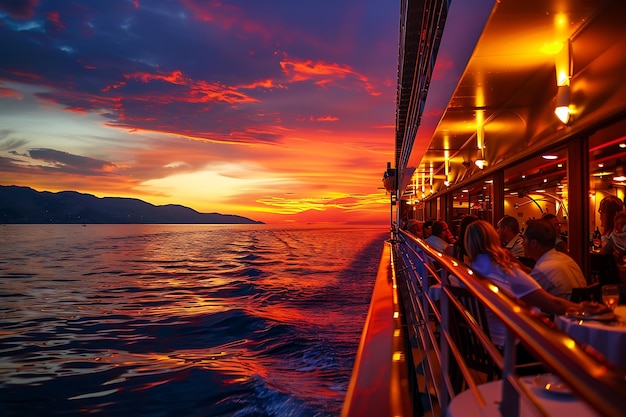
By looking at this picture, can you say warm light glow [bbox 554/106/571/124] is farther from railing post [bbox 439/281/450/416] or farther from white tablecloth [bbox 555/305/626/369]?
railing post [bbox 439/281/450/416]

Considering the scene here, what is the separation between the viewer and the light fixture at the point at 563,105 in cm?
510

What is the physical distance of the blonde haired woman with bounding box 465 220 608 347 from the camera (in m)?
3.20

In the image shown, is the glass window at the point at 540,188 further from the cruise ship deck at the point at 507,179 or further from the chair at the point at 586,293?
the chair at the point at 586,293

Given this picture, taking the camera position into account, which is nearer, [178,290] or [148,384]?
[148,384]

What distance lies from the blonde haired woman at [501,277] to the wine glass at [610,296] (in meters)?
0.30

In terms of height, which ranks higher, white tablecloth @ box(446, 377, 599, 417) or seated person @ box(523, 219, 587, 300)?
seated person @ box(523, 219, 587, 300)

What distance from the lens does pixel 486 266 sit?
348 cm

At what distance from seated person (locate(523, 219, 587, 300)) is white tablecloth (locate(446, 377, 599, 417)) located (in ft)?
6.70

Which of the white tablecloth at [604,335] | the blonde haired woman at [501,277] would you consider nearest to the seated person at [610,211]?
the blonde haired woman at [501,277]

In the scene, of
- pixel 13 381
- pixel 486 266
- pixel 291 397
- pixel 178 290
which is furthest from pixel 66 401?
pixel 178 290

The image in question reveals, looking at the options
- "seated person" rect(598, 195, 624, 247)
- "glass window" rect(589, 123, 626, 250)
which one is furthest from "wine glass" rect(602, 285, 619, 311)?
"seated person" rect(598, 195, 624, 247)

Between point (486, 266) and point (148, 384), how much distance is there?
250 inches

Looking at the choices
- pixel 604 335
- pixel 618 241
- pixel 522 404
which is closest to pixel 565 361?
pixel 522 404

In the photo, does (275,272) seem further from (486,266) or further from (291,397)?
(486,266)
